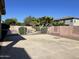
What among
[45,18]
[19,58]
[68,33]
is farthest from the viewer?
[45,18]

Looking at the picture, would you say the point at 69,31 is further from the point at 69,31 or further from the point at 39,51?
the point at 39,51

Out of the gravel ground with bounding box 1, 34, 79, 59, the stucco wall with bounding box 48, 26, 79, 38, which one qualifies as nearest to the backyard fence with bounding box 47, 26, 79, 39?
the stucco wall with bounding box 48, 26, 79, 38

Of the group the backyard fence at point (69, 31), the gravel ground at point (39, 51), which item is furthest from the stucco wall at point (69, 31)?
the gravel ground at point (39, 51)

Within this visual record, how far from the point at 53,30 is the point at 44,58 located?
27381mm

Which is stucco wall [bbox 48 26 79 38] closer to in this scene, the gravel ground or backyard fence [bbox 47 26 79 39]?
backyard fence [bbox 47 26 79 39]

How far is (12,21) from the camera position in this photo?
79312 millimetres

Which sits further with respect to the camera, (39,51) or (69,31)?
(69,31)

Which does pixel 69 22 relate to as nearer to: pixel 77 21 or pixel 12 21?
pixel 77 21

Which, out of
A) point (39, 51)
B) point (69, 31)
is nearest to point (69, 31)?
point (69, 31)

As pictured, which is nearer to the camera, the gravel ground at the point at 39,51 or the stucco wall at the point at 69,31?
the gravel ground at the point at 39,51

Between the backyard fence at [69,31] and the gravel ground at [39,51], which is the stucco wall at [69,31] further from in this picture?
the gravel ground at [39,51]

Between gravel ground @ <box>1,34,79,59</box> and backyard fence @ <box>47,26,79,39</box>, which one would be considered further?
backyard fence @ <box>47,26,79,39</box>

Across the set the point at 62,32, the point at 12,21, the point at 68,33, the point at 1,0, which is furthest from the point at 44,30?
the point at 12,21

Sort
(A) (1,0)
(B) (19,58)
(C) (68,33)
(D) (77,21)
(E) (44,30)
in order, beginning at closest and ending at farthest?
1. (B) (19,58)
2. (A) (1,0)
3. (C) (68,33)
4. (E) (44,30)
5. (D) (77,21)
